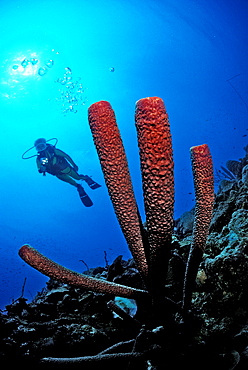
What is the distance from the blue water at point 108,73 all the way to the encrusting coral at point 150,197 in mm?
10567

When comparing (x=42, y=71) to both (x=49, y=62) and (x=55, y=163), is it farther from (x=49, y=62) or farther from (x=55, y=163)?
(x=55, y=163)

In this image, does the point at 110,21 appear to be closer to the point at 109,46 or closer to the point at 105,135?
the point at 109,46

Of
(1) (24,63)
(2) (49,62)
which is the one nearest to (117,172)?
(1) (24,63)

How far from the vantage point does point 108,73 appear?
3125 cm

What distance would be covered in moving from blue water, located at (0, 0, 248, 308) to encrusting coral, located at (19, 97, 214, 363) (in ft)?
34.7

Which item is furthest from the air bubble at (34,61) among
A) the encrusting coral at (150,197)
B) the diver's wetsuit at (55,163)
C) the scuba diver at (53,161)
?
the encrusting coral at (150,197)

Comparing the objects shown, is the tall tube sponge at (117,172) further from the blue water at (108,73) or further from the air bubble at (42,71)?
the air bubble at (42,71)

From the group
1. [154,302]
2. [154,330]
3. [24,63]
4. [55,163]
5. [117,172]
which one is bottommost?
[154,330]

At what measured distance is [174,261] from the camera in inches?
99.3

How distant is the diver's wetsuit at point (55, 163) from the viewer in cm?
1446

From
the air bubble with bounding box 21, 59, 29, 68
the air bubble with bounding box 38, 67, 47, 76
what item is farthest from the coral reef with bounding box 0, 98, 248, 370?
the air bubble with bounding box 38, 67, 47, 76

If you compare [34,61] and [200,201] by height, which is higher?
[34,61]

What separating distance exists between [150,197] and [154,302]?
3.10 feet

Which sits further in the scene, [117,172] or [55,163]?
[55,163]
